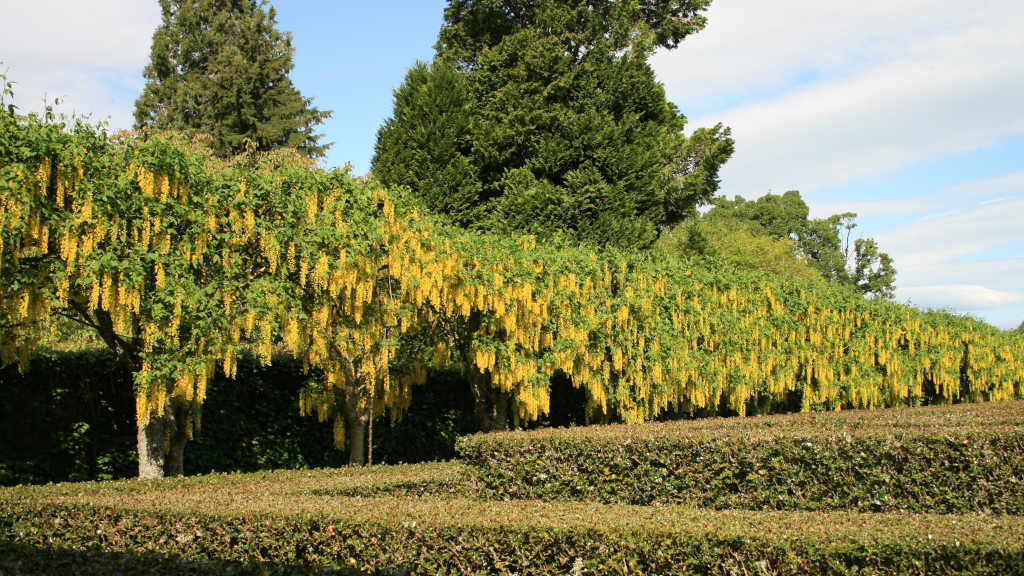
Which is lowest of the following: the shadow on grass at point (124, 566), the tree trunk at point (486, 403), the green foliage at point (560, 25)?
the shadow on grass at point (124, 566)

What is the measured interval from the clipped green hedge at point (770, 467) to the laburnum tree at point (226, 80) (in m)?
22.8

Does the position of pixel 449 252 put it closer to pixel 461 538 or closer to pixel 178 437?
pixel 178 437

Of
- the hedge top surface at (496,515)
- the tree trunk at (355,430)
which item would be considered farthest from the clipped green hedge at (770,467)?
the tree trunk at (355,430)

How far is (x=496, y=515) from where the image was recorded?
593 centimetres

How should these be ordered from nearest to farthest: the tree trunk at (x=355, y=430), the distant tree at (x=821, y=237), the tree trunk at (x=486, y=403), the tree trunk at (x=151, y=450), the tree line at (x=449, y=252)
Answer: the tree line at (x=449, y=252), the tree trunk at (x=151, y=450), the tree trunk at (x=355, y=430), the tree trunk at (x=486, y=403), the distant tree at (x=821, y=237)

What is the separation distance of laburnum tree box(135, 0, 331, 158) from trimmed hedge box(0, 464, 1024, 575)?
23.3 m

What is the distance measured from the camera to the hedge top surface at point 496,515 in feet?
16.2

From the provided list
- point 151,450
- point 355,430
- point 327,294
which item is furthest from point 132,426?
point 327,294

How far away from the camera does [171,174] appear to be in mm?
9000

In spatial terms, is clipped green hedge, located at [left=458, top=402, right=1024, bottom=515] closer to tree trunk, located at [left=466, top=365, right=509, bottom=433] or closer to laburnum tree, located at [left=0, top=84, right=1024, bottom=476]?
laburnum tree, located at [left=0, top=84, right=1024, bottom=476]

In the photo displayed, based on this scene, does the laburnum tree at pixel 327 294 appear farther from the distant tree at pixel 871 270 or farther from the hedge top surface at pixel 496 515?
the distant tree at pixel 871 270

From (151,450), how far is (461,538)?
5741 millimetres

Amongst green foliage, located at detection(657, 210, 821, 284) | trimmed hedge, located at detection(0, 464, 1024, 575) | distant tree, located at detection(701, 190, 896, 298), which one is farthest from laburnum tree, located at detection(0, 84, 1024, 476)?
distant tree, located at detection(701, 190, 896, 298)

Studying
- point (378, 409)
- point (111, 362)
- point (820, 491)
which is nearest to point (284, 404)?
point (378, 409)
